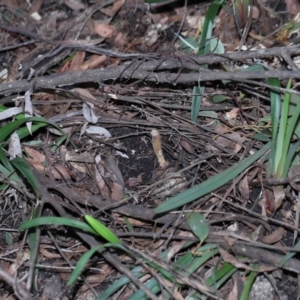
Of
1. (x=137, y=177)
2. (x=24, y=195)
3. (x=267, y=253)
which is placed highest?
(x=24, y=195)

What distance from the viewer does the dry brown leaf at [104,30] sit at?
2.24 metres

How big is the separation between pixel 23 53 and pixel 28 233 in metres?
0.88

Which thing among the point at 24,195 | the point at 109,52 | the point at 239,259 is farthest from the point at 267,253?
the point at 109,52

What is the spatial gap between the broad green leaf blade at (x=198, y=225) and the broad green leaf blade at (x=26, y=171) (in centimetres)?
46

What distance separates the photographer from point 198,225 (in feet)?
5.21

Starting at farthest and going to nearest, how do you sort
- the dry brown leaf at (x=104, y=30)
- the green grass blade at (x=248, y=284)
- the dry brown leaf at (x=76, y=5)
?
1. the dry brown leaf at (x=76, y=5)
2. the dry brown leaf at (x=104, y=30)
3. the green grass blade at (x=248, y=284)

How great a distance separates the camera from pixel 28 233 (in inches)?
65.2

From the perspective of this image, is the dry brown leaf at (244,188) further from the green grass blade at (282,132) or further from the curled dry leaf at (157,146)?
the curled dry leaf at (157,146)

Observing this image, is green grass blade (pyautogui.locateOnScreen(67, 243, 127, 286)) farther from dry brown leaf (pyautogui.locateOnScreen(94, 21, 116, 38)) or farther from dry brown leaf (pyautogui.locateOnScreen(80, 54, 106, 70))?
dry brown leaf (pyautogui.locateOnScreen(94, 21, 116, 38))

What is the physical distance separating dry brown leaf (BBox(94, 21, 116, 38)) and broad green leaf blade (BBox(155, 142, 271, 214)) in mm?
869

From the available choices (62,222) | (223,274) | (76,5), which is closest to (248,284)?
(223,274)

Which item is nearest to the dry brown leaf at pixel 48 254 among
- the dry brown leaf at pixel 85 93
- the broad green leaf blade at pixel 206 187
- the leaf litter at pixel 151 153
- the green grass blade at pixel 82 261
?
the leaf litter at pixel 151 153

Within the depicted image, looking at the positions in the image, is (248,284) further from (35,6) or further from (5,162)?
(35,6)

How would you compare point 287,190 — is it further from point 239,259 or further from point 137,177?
point 137,177
